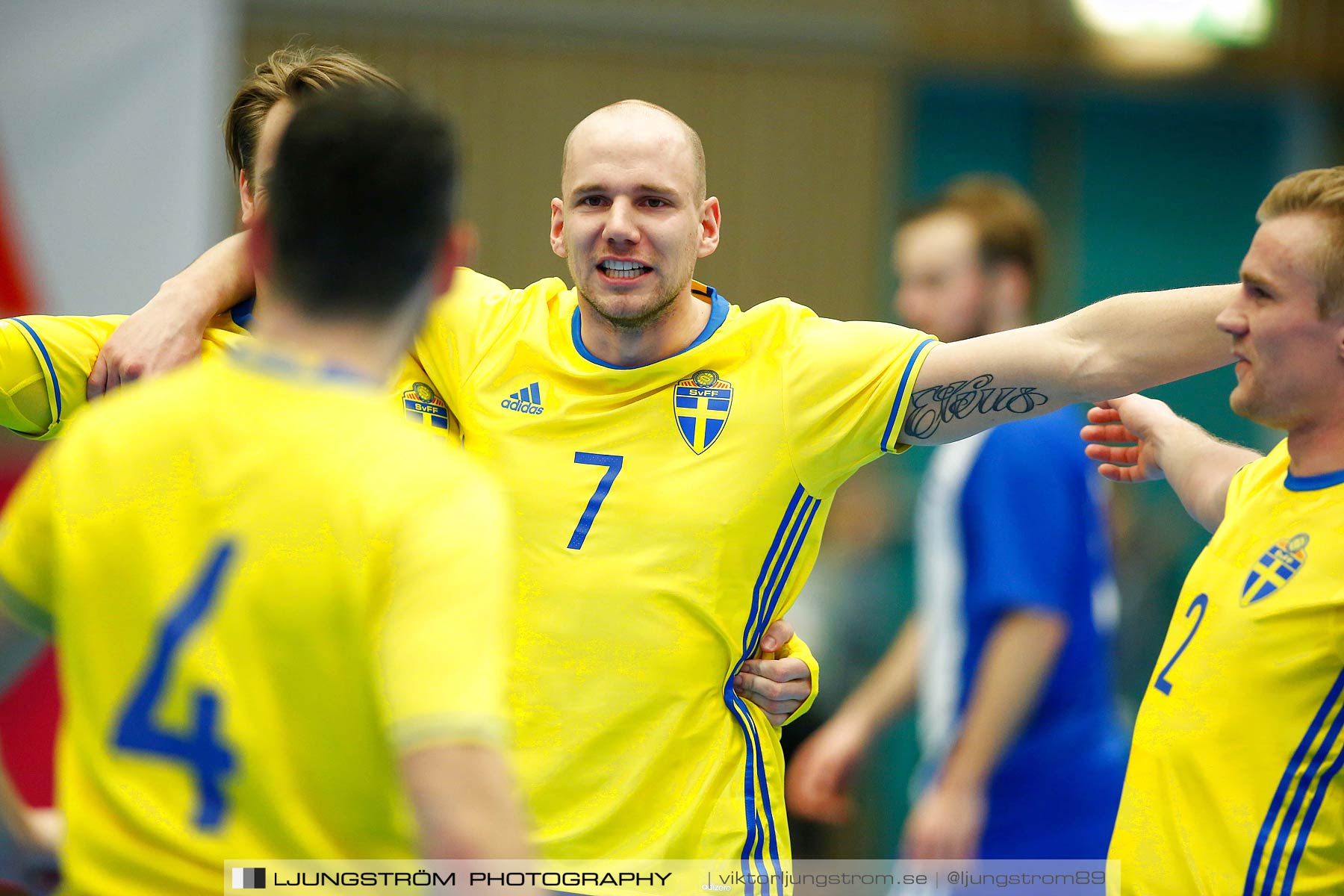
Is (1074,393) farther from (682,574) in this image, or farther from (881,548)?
(881,548)

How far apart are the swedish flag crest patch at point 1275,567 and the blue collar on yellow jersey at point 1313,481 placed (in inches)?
4.5

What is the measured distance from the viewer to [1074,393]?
3.10 m

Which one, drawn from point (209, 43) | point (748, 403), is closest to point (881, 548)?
point (209, 43)

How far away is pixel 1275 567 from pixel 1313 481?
21 centimetres

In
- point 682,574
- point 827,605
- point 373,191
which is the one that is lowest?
point 827,605

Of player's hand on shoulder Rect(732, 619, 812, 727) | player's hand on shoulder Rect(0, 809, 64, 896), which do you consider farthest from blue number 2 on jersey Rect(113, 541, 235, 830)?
player's hand on shoulder Rect(732, 619, 812, 727)

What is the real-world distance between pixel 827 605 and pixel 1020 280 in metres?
4.05

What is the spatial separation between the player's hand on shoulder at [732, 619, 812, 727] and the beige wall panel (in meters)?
7.00

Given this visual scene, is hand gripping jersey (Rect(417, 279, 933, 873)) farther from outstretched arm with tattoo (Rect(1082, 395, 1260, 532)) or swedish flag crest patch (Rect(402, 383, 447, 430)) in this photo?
outstretched arm with tattoo (Rect(1082, 395, 1260, 532))

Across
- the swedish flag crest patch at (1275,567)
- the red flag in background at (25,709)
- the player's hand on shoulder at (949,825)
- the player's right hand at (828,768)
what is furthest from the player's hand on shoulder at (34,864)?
the red flag in background at (25,709)

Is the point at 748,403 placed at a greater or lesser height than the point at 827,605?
greater

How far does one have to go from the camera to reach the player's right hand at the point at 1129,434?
11.5 feet

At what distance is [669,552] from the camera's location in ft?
10.3

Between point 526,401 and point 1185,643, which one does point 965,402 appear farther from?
point 526,401
